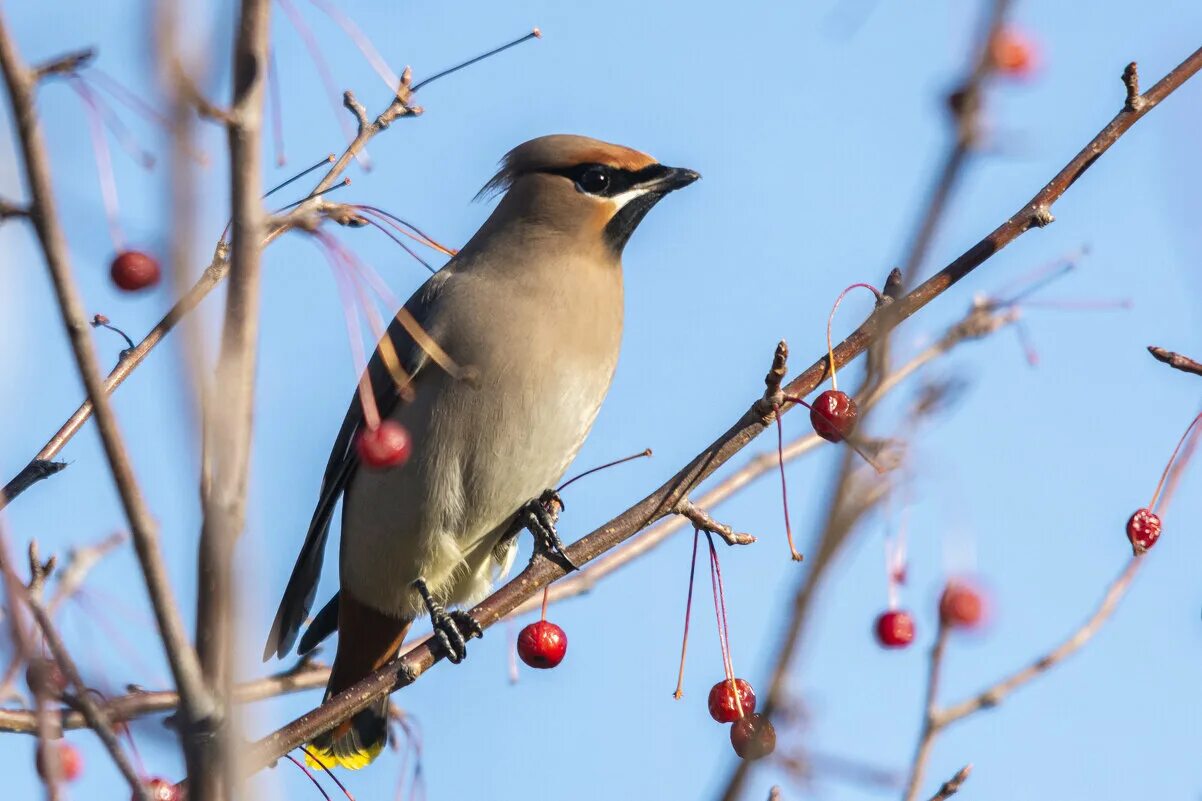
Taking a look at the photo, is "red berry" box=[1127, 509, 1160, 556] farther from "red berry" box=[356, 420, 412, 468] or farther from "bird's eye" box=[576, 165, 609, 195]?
"bird's eye" box=[576, 165, 609, 195]

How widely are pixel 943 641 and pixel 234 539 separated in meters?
1.06

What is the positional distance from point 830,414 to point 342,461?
7.44 feet

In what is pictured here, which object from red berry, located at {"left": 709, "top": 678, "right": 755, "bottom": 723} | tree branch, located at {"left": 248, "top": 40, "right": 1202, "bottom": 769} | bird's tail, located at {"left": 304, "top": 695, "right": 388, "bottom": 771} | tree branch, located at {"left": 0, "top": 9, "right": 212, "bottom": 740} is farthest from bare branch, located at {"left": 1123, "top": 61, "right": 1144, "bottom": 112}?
bird's tail, located at {"left": 304, "top": 695, "right": 388, "bottom": 771}

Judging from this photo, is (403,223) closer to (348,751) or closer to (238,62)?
(238,62)

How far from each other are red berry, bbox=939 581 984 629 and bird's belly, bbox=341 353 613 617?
5.65 ft

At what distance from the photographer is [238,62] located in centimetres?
167

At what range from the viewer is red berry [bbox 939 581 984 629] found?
263 cm

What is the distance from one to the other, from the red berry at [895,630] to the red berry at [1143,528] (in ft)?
2.38

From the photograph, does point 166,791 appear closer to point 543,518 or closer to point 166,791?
point 166,791

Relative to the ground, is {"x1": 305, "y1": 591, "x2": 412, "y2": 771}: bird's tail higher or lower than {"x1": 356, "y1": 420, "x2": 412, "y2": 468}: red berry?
higher

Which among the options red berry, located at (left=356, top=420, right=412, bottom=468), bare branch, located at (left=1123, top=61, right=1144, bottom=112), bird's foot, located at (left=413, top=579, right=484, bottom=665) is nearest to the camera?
bare branch, located at (left=1123, top=61, right=1144, bottom=112)

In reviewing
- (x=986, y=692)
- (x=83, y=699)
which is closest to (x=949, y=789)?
(x=986, y=692)

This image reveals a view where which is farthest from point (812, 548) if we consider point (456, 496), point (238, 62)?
point (456, 496)

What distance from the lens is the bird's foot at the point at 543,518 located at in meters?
3.90
